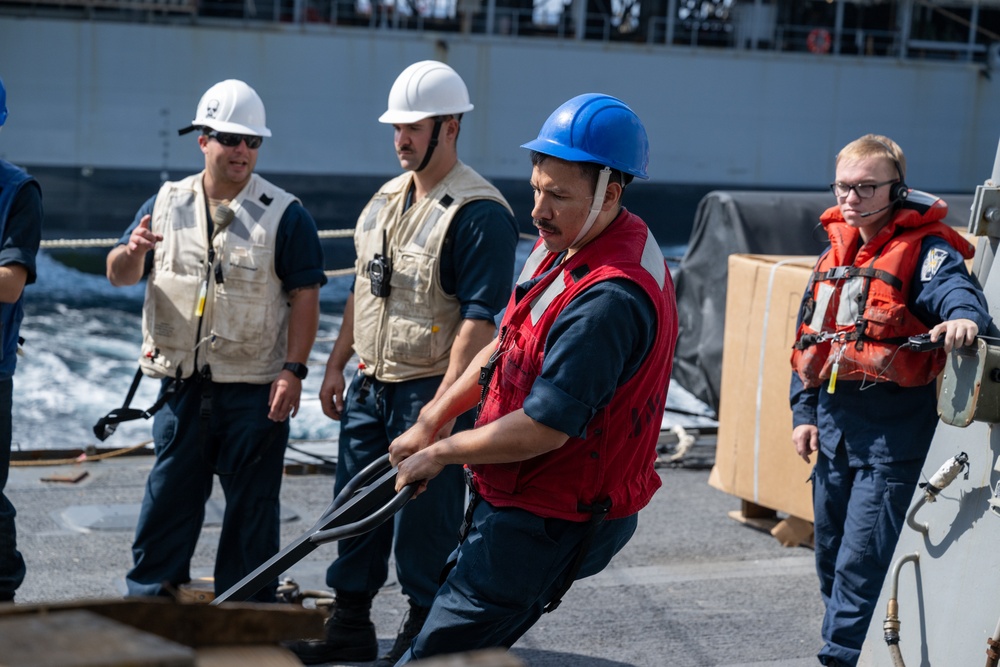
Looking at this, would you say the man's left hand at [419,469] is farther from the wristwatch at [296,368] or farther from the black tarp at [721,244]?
the black tarp at [721,244]

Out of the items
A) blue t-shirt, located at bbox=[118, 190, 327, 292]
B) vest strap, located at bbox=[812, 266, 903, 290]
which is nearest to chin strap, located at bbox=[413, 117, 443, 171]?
blue t-shirt, located at bbox=[118, 190, 327, 292]

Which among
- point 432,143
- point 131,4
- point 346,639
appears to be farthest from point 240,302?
point 131,4

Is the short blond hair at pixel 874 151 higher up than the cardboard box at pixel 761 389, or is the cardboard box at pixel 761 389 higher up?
the short blond hair at pixel 874 151

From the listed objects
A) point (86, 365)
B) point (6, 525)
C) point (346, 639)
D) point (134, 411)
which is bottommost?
point (86, 365)

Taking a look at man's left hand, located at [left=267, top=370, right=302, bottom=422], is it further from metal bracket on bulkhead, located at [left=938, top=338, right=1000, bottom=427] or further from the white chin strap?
metal bracket on bulkhead, located at [left=938, top=338, right=1000, bottom=427]

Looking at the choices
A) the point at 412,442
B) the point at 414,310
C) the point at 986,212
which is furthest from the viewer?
the point at 414,310

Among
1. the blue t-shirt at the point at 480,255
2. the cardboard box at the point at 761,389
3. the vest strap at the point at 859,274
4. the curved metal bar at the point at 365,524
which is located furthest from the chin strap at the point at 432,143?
the cardboard box at the point at 761,389

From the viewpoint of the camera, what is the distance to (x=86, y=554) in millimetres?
5152

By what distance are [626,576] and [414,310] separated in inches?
73.3

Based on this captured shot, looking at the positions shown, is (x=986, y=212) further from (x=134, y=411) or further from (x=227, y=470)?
(x=134, y=411)

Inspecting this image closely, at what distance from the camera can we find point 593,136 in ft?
8.77

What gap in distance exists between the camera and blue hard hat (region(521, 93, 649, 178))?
8.75 feet

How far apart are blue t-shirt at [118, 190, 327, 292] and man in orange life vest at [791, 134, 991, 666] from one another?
72.3 inches

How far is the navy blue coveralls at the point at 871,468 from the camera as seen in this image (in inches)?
146
